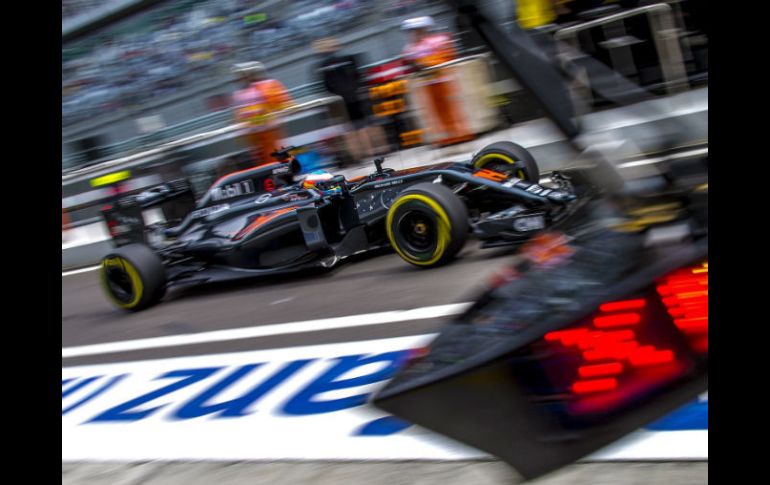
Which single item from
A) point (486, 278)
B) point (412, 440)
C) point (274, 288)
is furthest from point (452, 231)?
point (412, 440)

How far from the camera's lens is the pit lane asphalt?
5.10m

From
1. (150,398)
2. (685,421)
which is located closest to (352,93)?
(150,398)

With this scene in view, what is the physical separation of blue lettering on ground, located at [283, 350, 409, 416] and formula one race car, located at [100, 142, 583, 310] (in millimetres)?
1569

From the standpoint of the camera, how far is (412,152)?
9461 millimetres

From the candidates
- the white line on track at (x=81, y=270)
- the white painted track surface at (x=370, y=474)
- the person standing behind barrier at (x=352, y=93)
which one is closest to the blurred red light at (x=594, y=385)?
the white painted track surface at (x=370, y=474)

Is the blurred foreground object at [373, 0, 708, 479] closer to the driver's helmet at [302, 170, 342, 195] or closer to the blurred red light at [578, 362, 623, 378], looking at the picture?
the blurred red light at [578, 362, 623, 378]

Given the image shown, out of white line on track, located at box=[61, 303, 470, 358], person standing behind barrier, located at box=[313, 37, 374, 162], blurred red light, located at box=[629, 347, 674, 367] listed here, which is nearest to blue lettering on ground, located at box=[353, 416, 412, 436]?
white line on track, located at box=[61, 303, 470, 358]

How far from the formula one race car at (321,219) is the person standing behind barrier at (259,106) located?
1.78m

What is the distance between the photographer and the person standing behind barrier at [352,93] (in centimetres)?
978

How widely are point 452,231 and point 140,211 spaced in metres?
3.67

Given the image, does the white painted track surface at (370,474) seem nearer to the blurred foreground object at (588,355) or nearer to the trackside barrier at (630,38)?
the blurred foreground object at (588,355)
